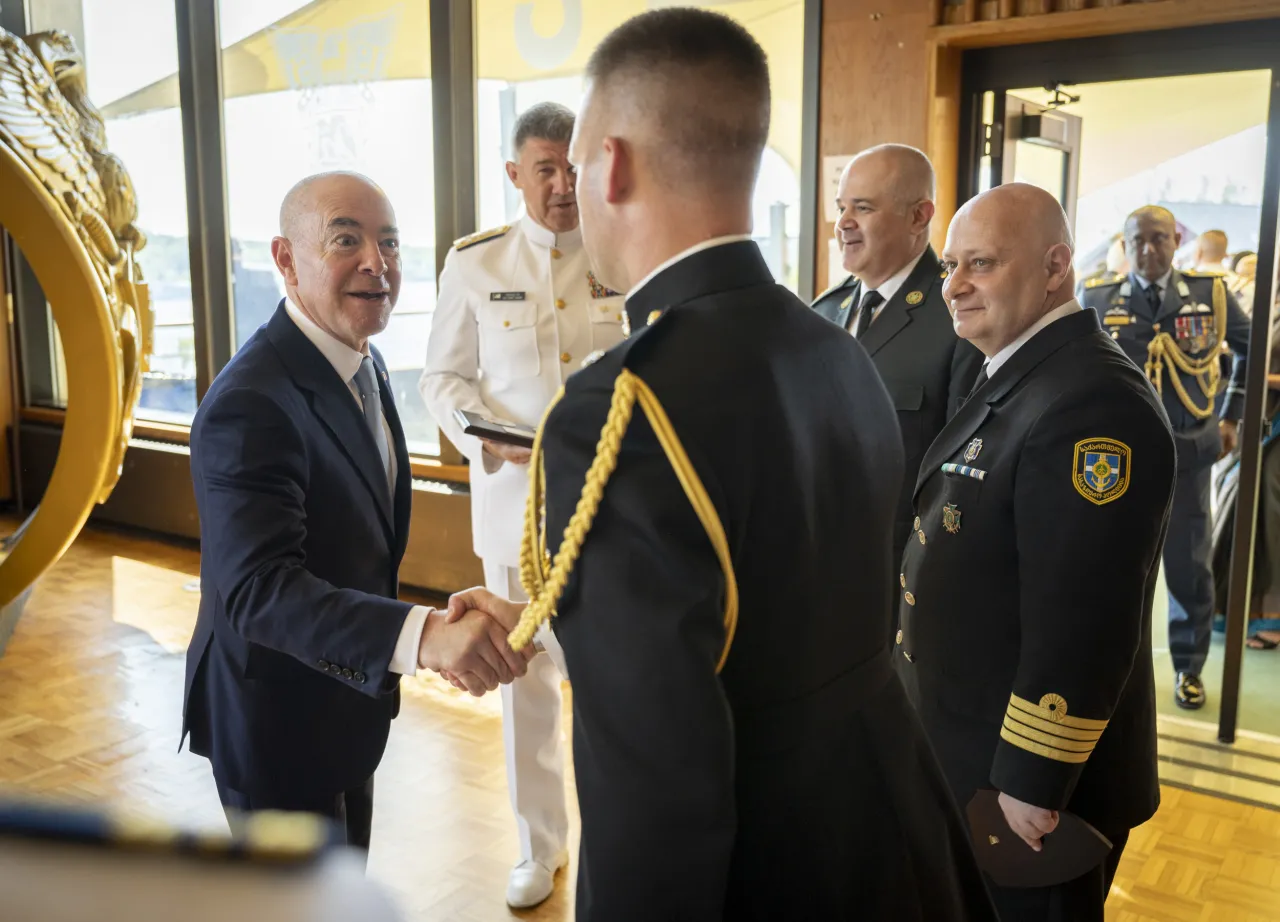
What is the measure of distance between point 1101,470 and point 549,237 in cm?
166

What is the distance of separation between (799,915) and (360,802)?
1.20 m

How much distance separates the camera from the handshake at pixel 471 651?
165 cm

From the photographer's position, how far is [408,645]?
1634mm

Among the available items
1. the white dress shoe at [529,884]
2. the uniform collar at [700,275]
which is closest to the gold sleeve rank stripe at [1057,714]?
the uniform collar at [700,275]

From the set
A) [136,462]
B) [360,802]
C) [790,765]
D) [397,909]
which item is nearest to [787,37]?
[360,802]

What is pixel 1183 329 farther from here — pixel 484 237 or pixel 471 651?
pixel 471 651

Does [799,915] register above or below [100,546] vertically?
above

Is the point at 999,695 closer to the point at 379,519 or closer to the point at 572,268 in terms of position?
the point at 379,519

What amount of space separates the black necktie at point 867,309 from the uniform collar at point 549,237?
2.47 feet

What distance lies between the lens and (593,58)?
109 centimetres

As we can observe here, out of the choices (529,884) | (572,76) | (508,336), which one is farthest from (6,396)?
(529,884)

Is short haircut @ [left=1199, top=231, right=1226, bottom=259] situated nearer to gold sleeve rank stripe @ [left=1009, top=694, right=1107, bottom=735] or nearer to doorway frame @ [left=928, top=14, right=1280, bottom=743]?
doorway frame @ [left=928, top=14, right=1280, bottom=743]

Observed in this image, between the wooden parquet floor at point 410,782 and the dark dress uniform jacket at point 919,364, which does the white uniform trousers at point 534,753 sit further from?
the dark dress uniform jacket at point 919,364

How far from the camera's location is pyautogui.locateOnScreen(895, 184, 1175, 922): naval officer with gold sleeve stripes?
161 cm
